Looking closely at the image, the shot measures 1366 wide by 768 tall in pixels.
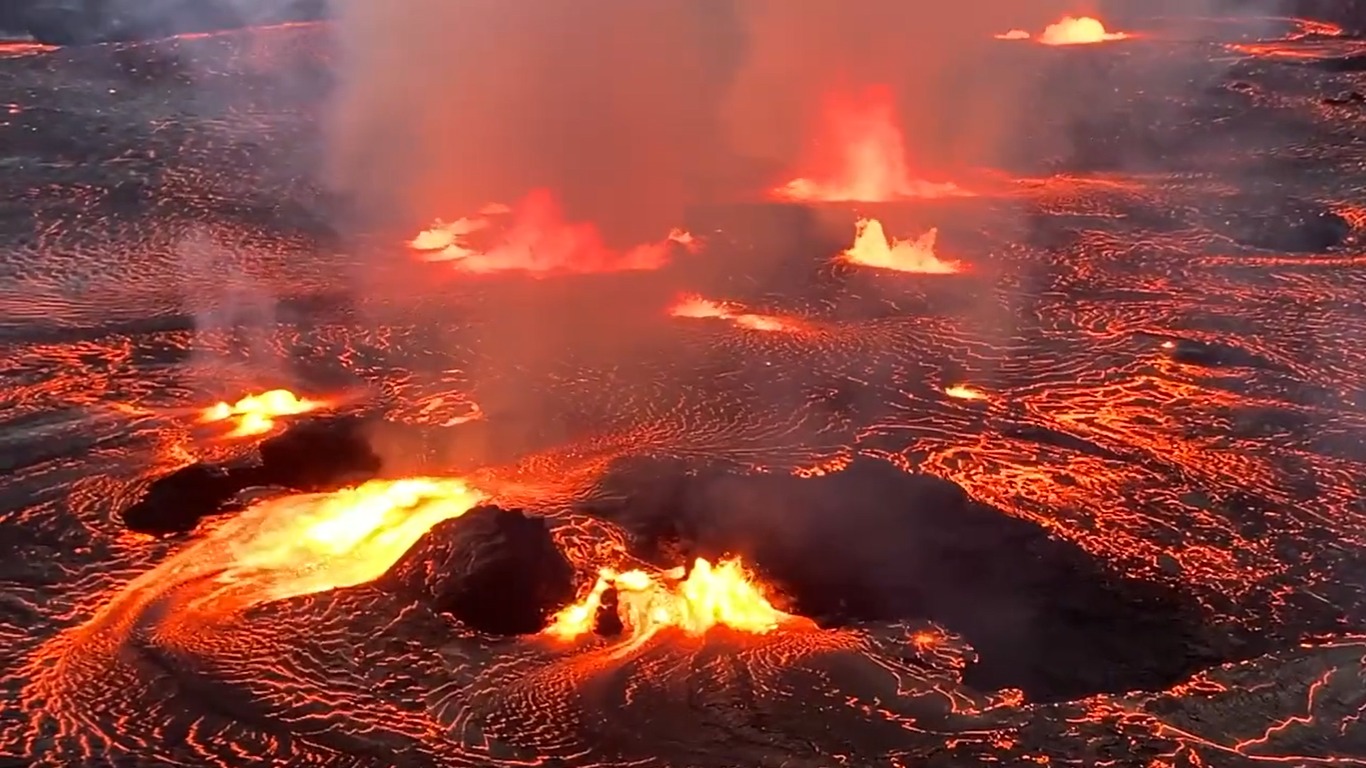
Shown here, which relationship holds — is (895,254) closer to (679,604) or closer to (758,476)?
(758,476)

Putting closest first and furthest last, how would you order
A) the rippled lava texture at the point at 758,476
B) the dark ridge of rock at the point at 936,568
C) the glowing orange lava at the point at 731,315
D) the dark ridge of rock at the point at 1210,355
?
the rippled lava texture at the point at 758,476 < the dark ridge of rock at the point at 936,568 < the dark ridge of rock at the point at 1210,355 < the glowing orange lava at the point at 731,315

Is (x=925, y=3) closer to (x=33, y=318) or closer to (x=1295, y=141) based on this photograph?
(x=1295, y=141)

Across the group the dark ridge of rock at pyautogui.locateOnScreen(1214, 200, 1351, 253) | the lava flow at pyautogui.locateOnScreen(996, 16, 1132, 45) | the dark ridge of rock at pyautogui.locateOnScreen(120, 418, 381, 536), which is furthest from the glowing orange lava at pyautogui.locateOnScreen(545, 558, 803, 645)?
the lava flow at pyautogui.locateOnScreen(996, 16, 1132, 45)

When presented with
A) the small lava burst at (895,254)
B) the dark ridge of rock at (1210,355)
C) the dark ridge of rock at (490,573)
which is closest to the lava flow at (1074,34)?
the small lava burst at (895,254)

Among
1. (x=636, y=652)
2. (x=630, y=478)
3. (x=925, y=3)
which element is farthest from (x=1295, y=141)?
(x=636, y=652)

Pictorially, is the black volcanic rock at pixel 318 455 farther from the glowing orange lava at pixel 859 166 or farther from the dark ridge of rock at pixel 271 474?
the glowing orange lava at pixel 859 166

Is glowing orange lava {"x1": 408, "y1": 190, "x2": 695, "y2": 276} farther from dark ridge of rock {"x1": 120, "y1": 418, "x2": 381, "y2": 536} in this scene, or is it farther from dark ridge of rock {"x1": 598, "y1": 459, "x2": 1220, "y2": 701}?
dark ridge of rock {"x1": 598, "y1": 459, "x2": 1220, "y2": 701}

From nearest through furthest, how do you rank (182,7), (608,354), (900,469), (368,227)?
(900,469)
(608,354)
(368,227)
(182,7)
